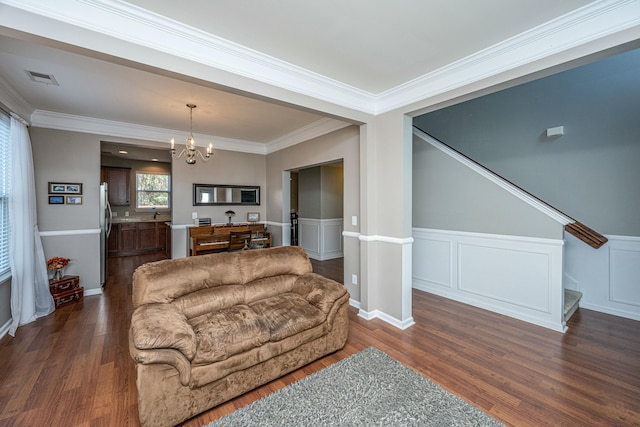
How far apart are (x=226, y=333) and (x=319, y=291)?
93cm

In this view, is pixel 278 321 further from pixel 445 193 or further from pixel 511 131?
pixel 511 131

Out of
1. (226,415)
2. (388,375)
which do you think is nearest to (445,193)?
(388,375)

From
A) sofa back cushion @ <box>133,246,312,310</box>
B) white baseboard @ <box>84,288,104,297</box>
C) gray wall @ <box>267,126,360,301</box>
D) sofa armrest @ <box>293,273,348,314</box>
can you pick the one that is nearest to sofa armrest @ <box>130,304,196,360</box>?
sofa back cushion @ <box>133,246,312,310</box>

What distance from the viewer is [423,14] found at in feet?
6.08

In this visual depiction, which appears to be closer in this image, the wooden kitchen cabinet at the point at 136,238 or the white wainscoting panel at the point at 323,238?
the white wainscoting panel at the point at 323,238

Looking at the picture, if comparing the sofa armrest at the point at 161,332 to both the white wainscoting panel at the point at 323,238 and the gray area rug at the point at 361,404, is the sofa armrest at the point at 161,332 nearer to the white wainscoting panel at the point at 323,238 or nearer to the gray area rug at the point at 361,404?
the gray area rug at the point at 361,404

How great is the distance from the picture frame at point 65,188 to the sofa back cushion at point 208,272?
2.82 meters

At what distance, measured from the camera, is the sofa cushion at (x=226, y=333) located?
71.6 inches

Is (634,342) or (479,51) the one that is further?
(634,342)

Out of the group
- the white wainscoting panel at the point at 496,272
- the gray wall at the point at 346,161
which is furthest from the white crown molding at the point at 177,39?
the white wainscoting panel at the point at 496,272

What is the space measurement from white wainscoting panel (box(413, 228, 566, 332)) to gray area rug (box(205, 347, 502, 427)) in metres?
1.91

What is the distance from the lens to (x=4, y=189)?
116 inches

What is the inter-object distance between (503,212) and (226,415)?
359 centimetres

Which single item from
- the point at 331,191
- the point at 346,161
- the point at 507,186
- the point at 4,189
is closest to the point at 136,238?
the point at 4,189
